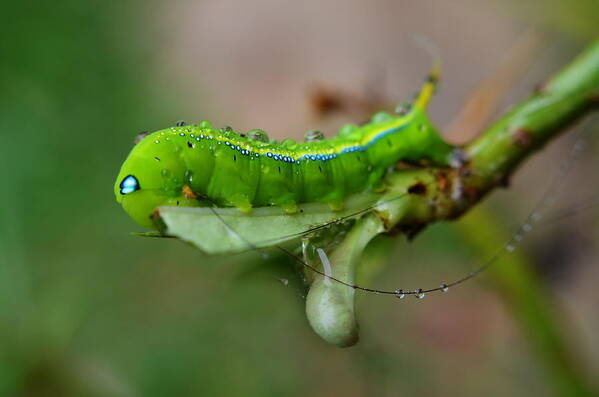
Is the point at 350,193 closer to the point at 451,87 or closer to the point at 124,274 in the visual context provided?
the point at 124,274

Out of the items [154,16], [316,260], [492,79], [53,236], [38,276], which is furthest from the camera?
[154,16]

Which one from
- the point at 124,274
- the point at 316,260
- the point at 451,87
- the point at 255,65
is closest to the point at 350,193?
the point at 316,260

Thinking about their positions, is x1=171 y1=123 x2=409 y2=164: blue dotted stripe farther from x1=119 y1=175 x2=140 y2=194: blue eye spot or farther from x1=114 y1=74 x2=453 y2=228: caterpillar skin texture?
x1=119 y1=175 x2=140 y2=194: blue eye spot

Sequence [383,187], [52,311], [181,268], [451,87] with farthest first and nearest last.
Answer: [451,87], [181,268], [52,311], [383,187]

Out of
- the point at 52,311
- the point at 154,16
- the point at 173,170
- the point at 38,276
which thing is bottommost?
the point at 173,170

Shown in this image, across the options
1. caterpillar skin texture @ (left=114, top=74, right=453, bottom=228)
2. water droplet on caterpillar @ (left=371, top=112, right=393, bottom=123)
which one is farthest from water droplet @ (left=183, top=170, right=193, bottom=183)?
water droplet on caterpillar @ (left=371, top=112, right=393, bottom=123)

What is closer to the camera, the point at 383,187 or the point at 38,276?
the point at 383,187

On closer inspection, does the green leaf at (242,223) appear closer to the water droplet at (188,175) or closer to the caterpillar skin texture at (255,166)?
the caterpillar skin texture at (255,166)
